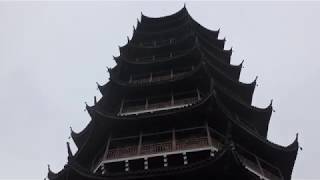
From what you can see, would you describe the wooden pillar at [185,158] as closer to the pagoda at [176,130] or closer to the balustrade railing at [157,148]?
the pagoda at [176,130]

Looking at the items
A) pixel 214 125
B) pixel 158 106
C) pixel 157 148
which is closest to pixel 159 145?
pixel 157 148

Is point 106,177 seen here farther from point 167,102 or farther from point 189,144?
point 167,102

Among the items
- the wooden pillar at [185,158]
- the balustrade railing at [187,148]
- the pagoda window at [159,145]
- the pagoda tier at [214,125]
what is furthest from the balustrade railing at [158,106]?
the wooden pillar at [185,158]

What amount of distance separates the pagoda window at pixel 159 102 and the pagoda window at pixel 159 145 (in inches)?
83.8

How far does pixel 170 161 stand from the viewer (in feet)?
76.5

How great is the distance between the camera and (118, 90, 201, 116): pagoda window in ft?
91.9

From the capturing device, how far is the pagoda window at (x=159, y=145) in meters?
23.2

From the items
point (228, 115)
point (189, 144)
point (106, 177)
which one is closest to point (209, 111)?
point (228, 115)

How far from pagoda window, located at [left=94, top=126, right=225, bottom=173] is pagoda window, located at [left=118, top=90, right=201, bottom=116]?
213 cm

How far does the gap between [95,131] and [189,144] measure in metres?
5.33

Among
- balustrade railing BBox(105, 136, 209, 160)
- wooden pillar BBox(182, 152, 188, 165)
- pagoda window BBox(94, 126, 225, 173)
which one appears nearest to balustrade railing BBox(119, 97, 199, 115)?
pagoda window BBox(94, 126, 225, 173)

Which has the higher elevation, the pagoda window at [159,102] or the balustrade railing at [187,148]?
the pagoda window at [159,102]

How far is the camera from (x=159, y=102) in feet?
96.3

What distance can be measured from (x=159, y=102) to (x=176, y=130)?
389cm
